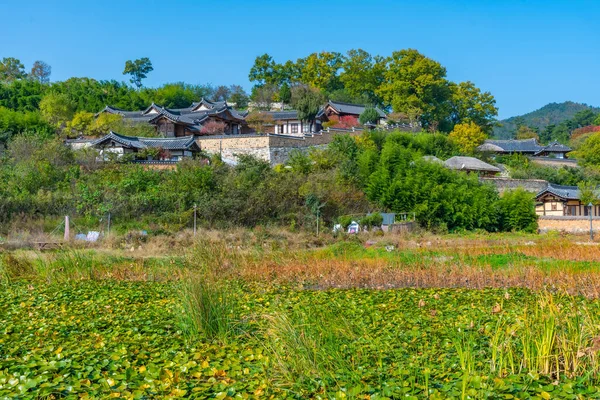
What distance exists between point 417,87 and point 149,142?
22951mm

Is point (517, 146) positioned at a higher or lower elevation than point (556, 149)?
higher

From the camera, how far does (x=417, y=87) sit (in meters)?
45.9

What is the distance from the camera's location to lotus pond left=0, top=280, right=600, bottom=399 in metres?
4.99

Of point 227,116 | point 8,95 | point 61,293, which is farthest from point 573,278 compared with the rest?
point 8,95

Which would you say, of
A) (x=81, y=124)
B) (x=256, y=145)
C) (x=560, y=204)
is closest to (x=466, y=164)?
(x=560, y=204)

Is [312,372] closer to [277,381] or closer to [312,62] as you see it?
[277,381]

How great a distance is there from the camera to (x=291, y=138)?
3262 cm

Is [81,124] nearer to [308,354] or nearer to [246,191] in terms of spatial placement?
[246,191]

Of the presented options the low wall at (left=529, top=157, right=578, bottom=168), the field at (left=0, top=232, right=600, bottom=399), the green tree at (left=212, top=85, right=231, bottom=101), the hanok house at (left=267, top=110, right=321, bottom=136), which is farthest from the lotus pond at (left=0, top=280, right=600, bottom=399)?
the green tree at (left=212, top=85, right=231, bottom=101)

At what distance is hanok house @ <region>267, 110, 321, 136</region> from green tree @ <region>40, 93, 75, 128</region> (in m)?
13.1

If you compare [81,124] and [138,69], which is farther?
[138,69]

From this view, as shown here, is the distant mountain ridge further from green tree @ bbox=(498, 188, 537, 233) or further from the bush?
the bush

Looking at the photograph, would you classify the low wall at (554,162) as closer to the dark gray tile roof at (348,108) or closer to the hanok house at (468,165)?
the hanok house at (468,165)

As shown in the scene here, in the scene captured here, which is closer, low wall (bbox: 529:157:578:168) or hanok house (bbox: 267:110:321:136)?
low wall (bbox: 529:157:578:168)
